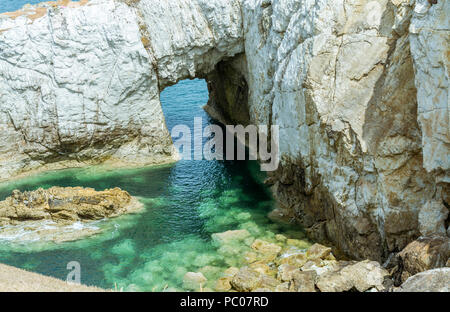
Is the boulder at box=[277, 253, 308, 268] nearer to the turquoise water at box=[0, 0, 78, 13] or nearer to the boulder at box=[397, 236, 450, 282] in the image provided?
the boulder at box=[397, 236, 450, 282]

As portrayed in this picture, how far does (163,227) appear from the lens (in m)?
32.6

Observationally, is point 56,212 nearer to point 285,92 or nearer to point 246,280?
point 246,280

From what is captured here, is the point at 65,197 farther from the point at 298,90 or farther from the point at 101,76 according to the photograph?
the point at 298,90

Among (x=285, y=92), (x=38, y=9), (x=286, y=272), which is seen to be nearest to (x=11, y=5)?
(x=38, y=9)

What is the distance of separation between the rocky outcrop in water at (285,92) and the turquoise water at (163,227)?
293cm

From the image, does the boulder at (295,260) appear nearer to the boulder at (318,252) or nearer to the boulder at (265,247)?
the boulder at (318,252)

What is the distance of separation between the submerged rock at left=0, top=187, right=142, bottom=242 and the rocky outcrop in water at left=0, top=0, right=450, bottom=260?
9919 mm

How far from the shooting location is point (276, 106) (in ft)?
114

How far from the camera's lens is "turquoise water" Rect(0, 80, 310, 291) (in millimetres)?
27283

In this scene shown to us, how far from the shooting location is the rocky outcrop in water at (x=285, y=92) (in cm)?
2330

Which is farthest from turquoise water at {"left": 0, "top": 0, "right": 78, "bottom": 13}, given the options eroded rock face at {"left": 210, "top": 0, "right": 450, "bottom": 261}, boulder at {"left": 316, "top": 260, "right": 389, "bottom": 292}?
boulder at {"left": 316, "top": 260, "right": 389, "bottom": 292}

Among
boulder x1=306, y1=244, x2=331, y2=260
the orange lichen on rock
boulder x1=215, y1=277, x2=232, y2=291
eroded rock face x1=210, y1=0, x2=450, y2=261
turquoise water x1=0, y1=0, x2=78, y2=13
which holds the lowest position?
boulder x1=215, y1=277, x2=232, y2=291

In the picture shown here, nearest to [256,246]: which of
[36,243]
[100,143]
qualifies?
[36,243]

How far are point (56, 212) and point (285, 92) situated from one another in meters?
19.6
